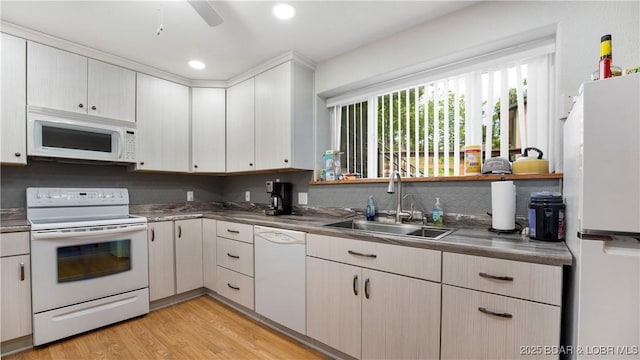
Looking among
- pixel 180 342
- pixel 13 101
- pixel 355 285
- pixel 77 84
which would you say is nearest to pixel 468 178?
pixel 355 285

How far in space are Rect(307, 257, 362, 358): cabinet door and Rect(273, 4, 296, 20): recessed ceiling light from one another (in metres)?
Answer: 1.68

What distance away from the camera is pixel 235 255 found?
7.79ft

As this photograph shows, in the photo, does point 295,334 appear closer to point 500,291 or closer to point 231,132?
point 500,291

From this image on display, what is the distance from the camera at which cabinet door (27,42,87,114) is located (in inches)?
80.7

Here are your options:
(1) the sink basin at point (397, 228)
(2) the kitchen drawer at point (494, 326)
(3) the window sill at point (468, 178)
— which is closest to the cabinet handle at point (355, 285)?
(1) the sink basin at point (397, 228)

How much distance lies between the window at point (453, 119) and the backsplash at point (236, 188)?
0.20 meters

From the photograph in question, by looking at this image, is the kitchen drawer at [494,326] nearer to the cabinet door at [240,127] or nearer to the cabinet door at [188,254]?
the cabinet door at [240,127]

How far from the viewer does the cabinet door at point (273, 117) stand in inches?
96.0

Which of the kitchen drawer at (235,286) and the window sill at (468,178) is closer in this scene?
the window sill at (468,178)

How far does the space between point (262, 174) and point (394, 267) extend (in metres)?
2.05

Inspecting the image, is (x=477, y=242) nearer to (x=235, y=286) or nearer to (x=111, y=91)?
(x=235, y=286)

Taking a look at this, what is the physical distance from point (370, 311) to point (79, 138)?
8.78ft

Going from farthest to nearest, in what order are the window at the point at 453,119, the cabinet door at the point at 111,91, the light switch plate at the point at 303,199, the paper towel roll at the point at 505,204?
the light switch plate at the point at 303,199 → the cabinet door at the point at 111,91 → the window at the point at 453,119 → the paper towel roll at the point at 505,204

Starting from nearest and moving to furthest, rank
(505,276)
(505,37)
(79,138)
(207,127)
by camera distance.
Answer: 1. (505,276)
2. (505,37)
3. (79,138)
4. (207,127)
